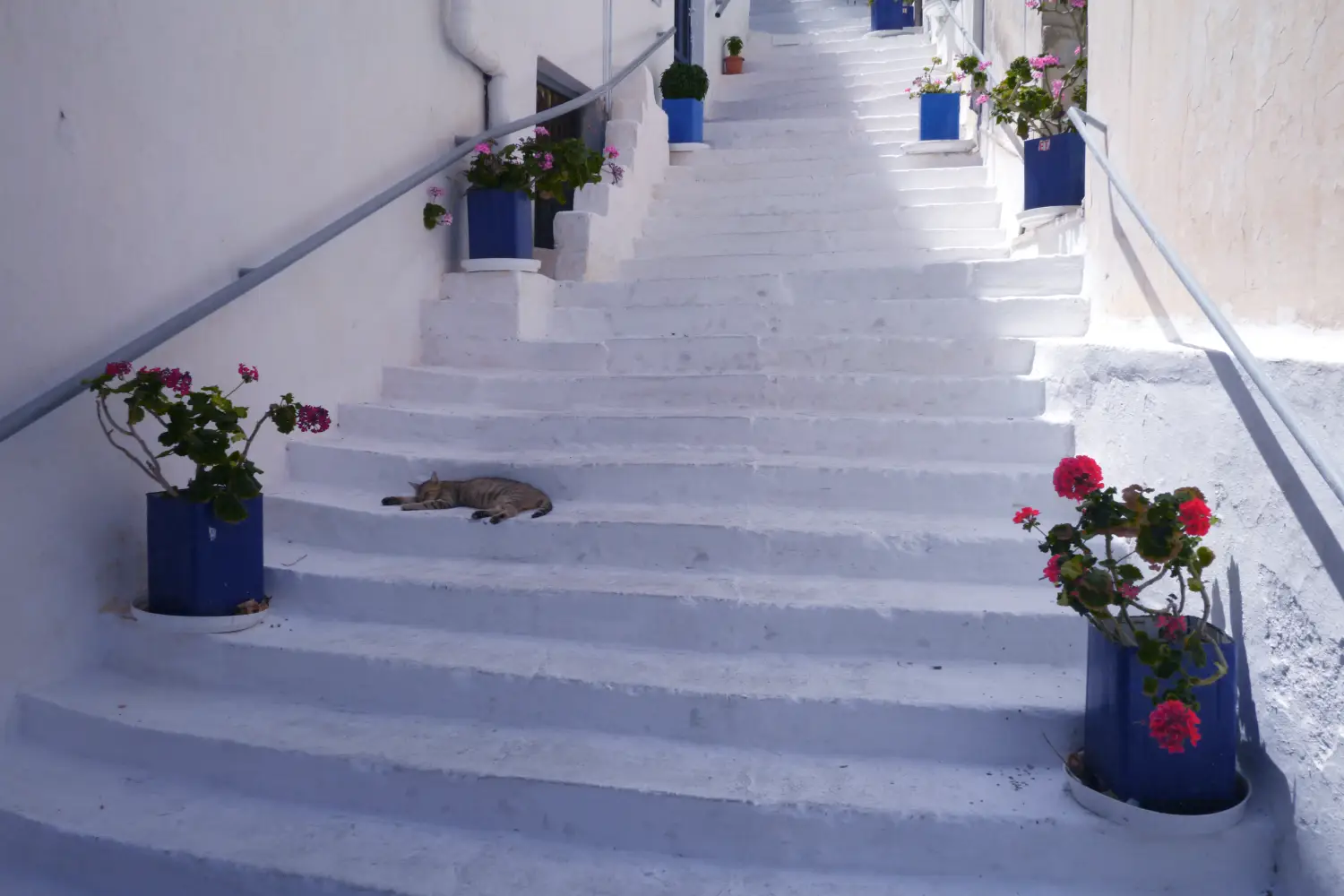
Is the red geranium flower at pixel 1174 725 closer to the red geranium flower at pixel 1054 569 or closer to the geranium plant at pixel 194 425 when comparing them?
the red geranium flower at pixel 1054 569

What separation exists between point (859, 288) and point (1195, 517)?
2.26 metres

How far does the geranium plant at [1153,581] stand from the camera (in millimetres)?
1784

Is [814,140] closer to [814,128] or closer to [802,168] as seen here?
[814,128]

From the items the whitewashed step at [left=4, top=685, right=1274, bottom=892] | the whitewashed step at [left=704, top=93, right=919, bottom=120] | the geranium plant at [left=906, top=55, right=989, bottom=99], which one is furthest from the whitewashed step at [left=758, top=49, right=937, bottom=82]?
the whitewashed step at [left=4, top=685, right=1274, bottom=892]

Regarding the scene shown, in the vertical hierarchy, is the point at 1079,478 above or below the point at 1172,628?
above

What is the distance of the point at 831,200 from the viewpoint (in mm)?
4988

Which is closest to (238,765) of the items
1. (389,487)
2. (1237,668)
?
(389,487)

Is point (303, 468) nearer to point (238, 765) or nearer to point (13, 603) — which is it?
point (13, 603)

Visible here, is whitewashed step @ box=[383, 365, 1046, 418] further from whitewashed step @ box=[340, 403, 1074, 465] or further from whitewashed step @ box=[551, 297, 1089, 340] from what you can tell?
whitewashed step @ box=[551, 297, 1089, 340]

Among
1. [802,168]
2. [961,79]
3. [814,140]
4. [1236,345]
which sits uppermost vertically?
[961,79]

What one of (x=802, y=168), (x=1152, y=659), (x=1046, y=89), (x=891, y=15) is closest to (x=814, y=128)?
(x=802, y=168)

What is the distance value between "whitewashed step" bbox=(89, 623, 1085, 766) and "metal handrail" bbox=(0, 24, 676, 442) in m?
0.65

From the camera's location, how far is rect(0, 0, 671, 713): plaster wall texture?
236cm

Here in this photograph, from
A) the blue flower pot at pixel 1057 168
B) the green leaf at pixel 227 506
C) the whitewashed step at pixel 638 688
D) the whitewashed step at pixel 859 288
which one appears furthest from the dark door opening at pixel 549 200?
the whitewashed step at pixel 638 688
